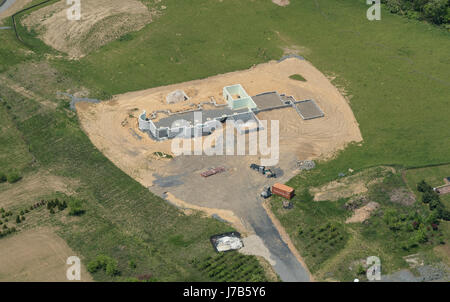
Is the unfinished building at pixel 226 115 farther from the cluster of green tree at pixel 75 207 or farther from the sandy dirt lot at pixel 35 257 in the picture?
A: the sandy dirt lot at pixel 35 257

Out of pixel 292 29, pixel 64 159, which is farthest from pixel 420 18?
pixel 64 159

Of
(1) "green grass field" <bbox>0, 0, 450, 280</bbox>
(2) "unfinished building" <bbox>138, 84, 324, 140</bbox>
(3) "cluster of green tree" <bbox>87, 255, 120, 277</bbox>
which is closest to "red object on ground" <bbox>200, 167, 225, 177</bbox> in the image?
(1) "green grass field" <bbox>0, 0, 450, 280</bbox>

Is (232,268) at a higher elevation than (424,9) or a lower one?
lower

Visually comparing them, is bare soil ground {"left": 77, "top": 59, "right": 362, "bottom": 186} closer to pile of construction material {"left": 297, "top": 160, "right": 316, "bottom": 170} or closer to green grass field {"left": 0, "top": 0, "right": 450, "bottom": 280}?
pile of construction material {"left": 297, "top": 160, "right": 316, "bottom": 170}

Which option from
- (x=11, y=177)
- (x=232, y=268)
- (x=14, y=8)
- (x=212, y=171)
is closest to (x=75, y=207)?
(x=11, y=177)

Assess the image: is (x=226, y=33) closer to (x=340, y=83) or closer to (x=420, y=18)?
(x=340, y=83)

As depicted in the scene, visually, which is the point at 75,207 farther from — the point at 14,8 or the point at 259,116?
the point at 14,8
